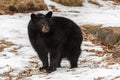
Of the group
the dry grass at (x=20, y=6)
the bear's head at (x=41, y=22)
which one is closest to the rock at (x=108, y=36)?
the bear's head at (x=41, y=22)

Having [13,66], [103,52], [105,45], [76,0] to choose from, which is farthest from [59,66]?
[76,0]

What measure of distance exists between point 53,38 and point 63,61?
2.41m

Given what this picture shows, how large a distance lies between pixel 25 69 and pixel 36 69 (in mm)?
330

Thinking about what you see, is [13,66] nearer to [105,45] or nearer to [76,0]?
[105,45]

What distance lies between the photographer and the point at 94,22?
72.0 feet

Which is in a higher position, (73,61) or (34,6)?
(73,61)

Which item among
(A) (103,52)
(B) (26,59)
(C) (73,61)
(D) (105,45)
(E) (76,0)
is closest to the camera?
(C) (73,61)

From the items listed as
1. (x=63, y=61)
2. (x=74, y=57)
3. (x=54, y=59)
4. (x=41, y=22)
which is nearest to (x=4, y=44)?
(x=63, y=61)

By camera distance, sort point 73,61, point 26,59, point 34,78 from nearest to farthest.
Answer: point 34,78
point 73,61
point 26,59

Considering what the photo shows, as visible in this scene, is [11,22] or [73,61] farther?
[11,22]

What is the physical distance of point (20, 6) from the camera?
2473 cm

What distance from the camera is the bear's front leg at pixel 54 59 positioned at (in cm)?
1064

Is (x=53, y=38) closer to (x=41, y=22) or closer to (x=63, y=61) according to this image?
(x=41, y=22)

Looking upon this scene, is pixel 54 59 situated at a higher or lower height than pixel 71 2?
higher
